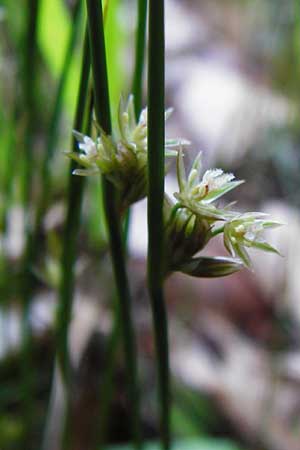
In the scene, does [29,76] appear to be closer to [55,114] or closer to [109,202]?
[55,114]

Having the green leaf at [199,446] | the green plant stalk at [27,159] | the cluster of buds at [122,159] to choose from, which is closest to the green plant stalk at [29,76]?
the green plant stalk at [27,159]

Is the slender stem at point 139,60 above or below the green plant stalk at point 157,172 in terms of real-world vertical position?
above

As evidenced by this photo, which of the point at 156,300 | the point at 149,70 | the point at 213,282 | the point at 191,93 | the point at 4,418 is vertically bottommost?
the point at 4,418

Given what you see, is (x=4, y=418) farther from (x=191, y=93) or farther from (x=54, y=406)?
(x=191, y=93)

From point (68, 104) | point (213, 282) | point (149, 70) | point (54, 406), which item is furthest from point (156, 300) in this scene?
point (213, 282)

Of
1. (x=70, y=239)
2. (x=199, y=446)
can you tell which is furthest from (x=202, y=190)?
(x=199, y=446)

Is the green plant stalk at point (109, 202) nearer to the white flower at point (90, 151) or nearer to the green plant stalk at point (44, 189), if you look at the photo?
the white flower at point (90, 151)

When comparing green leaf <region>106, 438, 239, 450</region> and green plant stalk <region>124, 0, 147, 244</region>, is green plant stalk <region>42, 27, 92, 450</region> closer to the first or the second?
green plant stalk <region>124, 0, 147, 244</region>

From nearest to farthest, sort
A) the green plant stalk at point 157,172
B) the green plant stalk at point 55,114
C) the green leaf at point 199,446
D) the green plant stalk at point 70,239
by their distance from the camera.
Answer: the green plant stalk at point 157,172 → the green plant stalk at point 70,239 → the green plant stalk at point 55,114 → the green leaf at point 199,446
